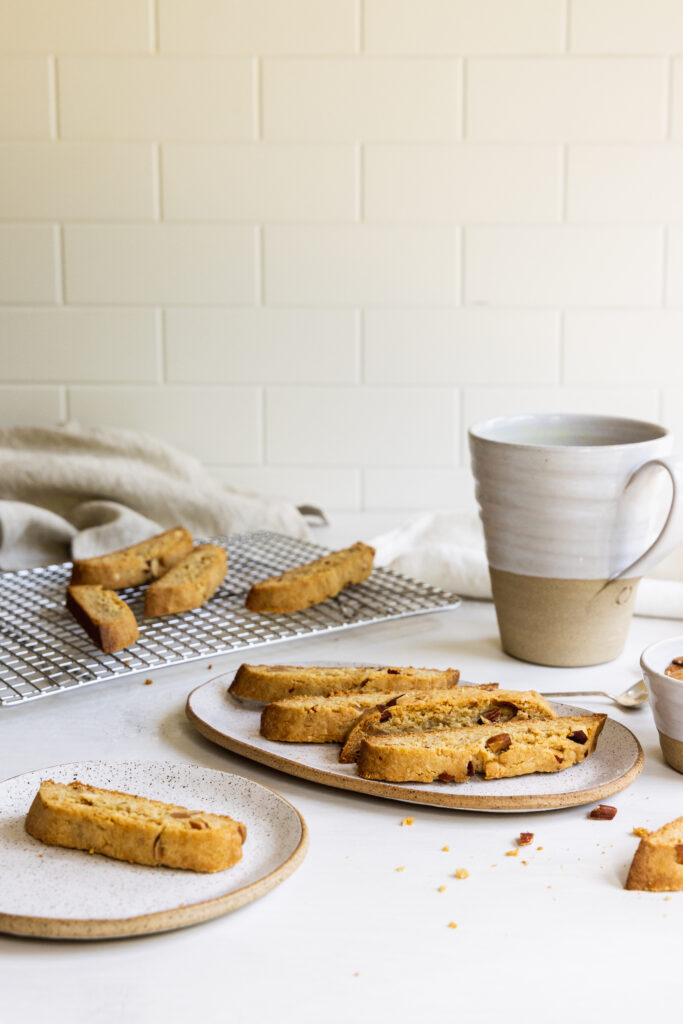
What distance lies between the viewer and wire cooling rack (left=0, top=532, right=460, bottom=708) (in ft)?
2.99

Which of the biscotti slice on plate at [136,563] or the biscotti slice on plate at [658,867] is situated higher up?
the biscotti slice on plate at [136,563]

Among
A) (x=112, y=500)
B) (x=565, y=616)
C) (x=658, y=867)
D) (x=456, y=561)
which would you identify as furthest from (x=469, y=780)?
(x=112, y=500)

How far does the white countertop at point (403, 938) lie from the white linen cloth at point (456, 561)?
35 cm

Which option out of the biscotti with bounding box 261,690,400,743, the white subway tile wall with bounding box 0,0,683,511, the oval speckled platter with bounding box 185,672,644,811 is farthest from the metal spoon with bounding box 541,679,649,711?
the white subway tile wall with bounding box 0,0,683,511

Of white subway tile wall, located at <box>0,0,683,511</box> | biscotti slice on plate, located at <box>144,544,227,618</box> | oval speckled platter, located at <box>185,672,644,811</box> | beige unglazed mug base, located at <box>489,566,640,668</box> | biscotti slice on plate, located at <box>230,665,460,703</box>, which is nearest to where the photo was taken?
oval speckled platter, located at <box>185,672,644,811</box>

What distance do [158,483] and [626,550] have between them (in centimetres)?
72

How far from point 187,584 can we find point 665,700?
0.50 meters

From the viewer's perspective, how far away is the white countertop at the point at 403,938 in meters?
0.53

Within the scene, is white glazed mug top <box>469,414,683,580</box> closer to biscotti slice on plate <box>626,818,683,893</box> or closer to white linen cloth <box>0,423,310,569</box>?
biscotti slice on plate <box>626,818,683,893</box>

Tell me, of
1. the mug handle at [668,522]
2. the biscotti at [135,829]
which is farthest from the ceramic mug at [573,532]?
the biscotti at [135,829]

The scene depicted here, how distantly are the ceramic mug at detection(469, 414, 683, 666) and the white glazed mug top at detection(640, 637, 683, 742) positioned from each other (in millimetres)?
145

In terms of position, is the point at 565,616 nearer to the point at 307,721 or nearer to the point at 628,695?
the point at 628,695

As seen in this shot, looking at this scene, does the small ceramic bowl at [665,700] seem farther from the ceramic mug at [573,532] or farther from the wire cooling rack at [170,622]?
the wire cooling rack at [170,622]

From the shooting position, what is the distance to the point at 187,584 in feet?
3.54
